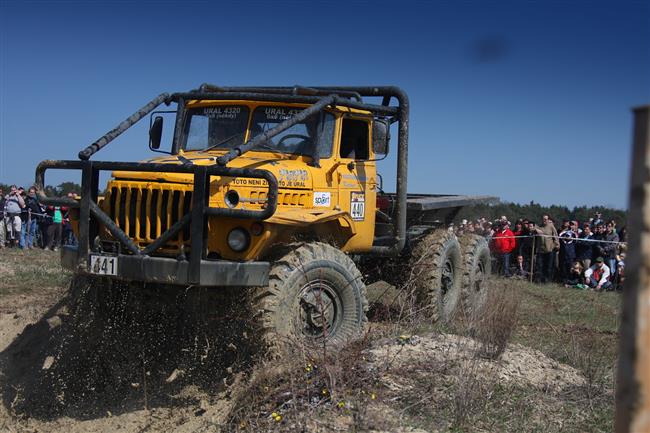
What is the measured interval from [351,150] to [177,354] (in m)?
2.75

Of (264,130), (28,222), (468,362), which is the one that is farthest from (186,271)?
(28,222)

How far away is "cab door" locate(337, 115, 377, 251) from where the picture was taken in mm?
7246

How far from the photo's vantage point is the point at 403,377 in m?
5.42

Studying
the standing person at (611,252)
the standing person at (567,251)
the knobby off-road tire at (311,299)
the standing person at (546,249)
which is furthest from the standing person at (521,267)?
the knobby off-road tire at (311,299)

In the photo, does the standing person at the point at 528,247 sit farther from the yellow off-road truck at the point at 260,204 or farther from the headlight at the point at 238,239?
the headlight at the point at 238,239

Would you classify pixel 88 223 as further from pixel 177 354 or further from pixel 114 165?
pixel 177 354

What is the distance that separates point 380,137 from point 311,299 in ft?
7.16

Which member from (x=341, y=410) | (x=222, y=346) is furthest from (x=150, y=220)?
(x=341, y=410)

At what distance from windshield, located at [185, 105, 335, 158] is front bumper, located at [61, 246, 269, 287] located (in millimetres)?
1676

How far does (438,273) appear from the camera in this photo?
881 cm

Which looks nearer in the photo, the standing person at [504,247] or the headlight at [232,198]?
the headlight at [232,198]

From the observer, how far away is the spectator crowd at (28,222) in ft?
56.9

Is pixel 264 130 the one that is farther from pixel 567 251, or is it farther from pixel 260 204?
pixel 567 251

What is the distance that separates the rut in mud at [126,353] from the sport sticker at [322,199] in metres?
1.35
